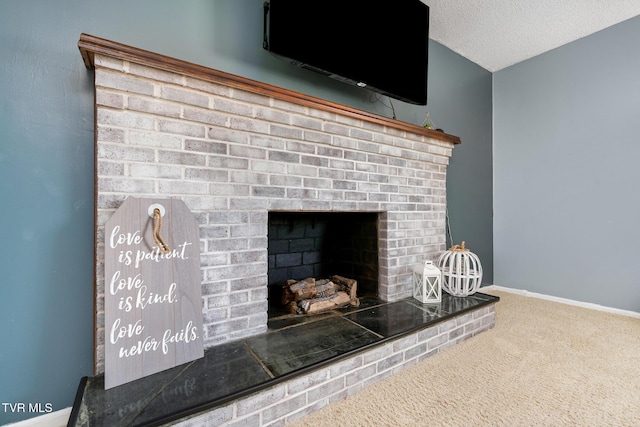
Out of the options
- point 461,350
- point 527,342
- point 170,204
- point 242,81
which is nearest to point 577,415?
point 461,350

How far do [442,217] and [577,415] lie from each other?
138 cm

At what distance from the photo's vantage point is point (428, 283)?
1906mm

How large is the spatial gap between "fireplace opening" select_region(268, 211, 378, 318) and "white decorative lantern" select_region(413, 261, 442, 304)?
29cm

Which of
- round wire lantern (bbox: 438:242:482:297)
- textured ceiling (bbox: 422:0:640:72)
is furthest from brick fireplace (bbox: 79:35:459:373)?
textured ceiling (bbox: 422:0:640:72)

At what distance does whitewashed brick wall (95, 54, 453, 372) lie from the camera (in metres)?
1.10

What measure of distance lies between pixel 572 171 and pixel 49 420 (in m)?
3.83

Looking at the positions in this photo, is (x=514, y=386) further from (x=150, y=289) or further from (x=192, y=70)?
(x=192, y=70)

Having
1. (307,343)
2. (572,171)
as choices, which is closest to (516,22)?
(572,171)

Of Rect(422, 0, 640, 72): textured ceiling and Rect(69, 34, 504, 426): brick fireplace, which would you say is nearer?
Rect(69, 34, 504, 426): brick fireplace

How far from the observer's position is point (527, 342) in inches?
69.7

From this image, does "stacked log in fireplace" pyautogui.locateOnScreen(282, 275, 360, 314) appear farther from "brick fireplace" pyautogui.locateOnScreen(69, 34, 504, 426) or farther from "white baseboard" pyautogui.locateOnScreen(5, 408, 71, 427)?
"white baseboard" pyautogui.locateOnScreen(5, 408, 71, 427)

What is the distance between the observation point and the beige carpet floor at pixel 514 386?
3.67ft

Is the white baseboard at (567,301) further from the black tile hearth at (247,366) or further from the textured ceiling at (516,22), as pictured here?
the textured ceiling at (516,22)

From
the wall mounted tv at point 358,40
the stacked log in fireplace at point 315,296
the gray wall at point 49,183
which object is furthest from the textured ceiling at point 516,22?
the stacked log in fireplace at point 315,296
